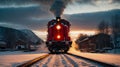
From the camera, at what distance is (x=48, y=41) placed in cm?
5031

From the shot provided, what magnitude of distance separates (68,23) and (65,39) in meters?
3.15

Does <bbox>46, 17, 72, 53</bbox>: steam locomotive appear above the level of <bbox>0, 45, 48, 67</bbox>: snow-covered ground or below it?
above

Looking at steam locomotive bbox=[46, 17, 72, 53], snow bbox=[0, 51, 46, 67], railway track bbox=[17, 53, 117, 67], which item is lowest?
railway track bbox=[17, 53, 117, 67]

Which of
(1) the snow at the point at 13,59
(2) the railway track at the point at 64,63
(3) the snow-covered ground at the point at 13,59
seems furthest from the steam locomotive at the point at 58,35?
(2) the railway track at the point at 64,63

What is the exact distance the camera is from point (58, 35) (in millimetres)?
50469

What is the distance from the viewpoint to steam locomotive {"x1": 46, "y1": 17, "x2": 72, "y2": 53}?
49.8 metres

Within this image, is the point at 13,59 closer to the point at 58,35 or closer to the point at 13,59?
the point at 13,59

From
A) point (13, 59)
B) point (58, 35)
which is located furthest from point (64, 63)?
point (58, 35)

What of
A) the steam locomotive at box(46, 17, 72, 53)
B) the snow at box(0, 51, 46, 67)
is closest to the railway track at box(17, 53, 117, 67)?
the snow at box(0, 51, 46, 67)

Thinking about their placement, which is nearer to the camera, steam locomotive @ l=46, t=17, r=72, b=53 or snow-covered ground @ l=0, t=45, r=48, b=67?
snow-covered ground @ l=0, t=45, r=48, b=67

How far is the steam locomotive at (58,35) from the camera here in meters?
49.8

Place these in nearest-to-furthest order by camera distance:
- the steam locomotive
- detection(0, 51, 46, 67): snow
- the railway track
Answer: the railway track, detection(0, 51, 46, 67): snow, the steam locomotive

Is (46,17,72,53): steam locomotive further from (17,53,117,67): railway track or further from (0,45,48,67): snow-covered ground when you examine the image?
(17,53,117,67): railway track

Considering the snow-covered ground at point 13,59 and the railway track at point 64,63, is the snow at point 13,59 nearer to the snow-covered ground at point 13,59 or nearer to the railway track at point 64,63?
the snow-covered ground at point 13,59
